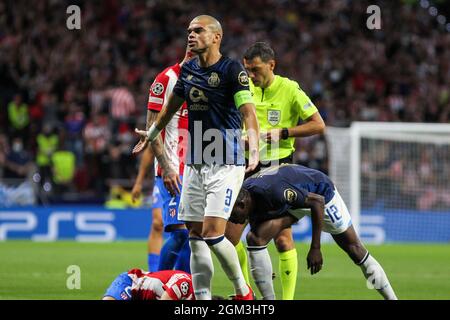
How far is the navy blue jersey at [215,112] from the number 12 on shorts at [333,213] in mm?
1123

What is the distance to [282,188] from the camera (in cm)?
847

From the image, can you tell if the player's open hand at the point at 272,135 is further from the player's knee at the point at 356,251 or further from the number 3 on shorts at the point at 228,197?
the number 3 on shorts at the point at 228,197

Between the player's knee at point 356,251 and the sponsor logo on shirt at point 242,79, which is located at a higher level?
the sponsor logo on shirt at point 242,79

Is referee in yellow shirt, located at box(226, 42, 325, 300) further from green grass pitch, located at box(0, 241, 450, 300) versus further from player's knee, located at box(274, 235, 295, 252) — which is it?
green grass pitch, located at box(0, 241, 450, 300)

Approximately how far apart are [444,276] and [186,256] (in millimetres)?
5311

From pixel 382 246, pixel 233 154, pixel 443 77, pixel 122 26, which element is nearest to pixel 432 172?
pixel 382 246

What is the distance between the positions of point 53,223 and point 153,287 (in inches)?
528

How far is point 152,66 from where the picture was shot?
25.6 metres

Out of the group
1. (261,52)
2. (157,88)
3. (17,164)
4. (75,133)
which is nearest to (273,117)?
(261,52)

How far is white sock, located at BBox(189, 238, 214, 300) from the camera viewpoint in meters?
7.82

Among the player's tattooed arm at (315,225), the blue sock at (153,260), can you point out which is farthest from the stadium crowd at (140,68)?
the player's tattooed arm at (315,225)

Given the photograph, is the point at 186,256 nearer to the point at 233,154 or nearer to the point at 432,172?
the point at 233,154

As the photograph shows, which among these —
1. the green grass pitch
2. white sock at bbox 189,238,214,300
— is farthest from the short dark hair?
the green grass pitch

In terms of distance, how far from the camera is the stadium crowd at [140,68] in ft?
72.3
